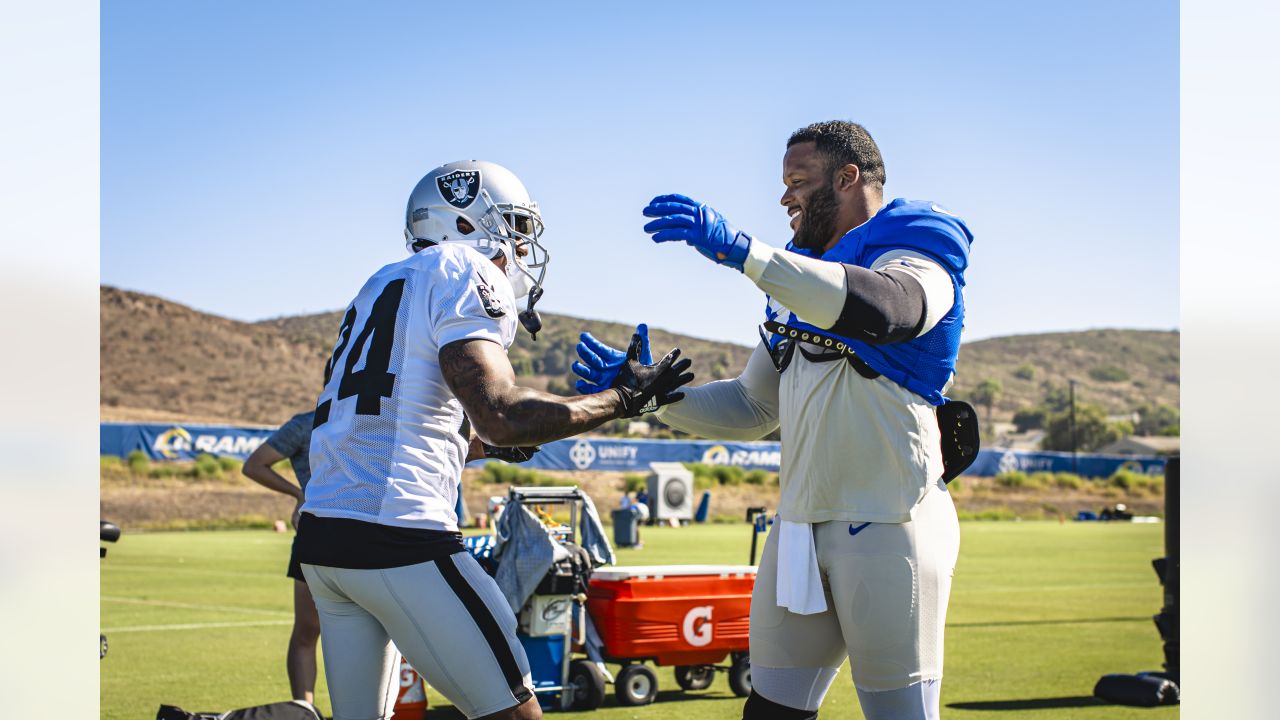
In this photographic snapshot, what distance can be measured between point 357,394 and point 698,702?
5337 mm

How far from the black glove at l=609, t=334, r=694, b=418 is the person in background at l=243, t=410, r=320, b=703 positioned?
3004 millimetres

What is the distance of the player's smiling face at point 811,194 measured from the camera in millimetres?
3951

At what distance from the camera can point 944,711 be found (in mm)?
7629

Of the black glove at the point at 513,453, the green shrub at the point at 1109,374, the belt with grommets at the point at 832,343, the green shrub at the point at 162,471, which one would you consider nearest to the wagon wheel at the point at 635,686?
the black glove at the point at 513,453

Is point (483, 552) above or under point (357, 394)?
under

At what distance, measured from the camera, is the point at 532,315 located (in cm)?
400

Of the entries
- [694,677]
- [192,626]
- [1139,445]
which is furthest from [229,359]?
[694,677]

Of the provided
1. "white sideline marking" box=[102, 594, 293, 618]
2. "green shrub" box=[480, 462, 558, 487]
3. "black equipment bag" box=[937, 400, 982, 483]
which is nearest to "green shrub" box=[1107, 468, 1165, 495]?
"green shrub" box=[480, 462, 558, 487]

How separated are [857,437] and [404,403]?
133 centimetres

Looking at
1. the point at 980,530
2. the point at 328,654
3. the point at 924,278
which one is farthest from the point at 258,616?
the point at 980,530

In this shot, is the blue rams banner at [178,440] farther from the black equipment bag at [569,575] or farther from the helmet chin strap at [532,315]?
the helmet chin strap at [532,315]

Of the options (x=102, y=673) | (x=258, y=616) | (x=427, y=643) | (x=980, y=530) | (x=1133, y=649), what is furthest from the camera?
(x=980, y=530)

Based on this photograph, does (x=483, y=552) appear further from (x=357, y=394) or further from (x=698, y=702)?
(x=357, y=394)

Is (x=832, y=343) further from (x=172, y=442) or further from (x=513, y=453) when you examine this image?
(x=172, y=442)
